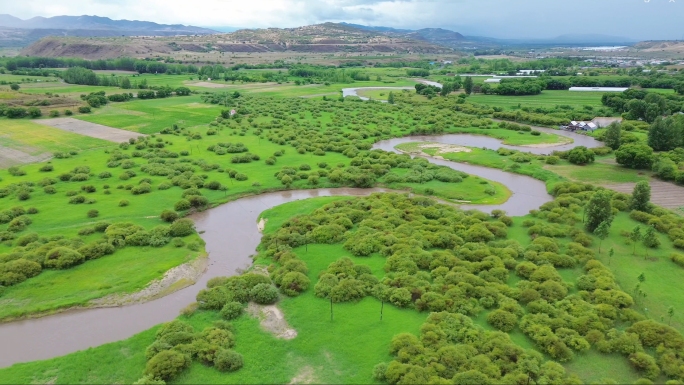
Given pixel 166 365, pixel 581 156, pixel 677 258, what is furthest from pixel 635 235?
pixel 166 365

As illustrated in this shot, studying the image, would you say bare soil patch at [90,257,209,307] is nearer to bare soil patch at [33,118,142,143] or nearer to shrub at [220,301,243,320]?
shrub at [220,301,243,320]

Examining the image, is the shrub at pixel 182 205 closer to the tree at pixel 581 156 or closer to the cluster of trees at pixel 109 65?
the tree at pixel 581 156

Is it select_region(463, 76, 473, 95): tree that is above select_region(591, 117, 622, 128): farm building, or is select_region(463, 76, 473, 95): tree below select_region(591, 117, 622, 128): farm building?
above

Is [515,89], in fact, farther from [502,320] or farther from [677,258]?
[502,320]

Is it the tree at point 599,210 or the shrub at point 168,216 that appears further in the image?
the shrub at point 168,216

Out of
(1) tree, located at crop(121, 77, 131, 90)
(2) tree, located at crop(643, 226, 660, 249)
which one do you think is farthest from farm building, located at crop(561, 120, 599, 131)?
(1) tree, located at crop(121, 77, 131, 90)

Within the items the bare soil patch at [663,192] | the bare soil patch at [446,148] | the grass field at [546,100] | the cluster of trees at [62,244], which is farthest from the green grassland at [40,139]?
the grass field at [546,100]

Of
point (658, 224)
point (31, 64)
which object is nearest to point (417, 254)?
point (658, 224)
